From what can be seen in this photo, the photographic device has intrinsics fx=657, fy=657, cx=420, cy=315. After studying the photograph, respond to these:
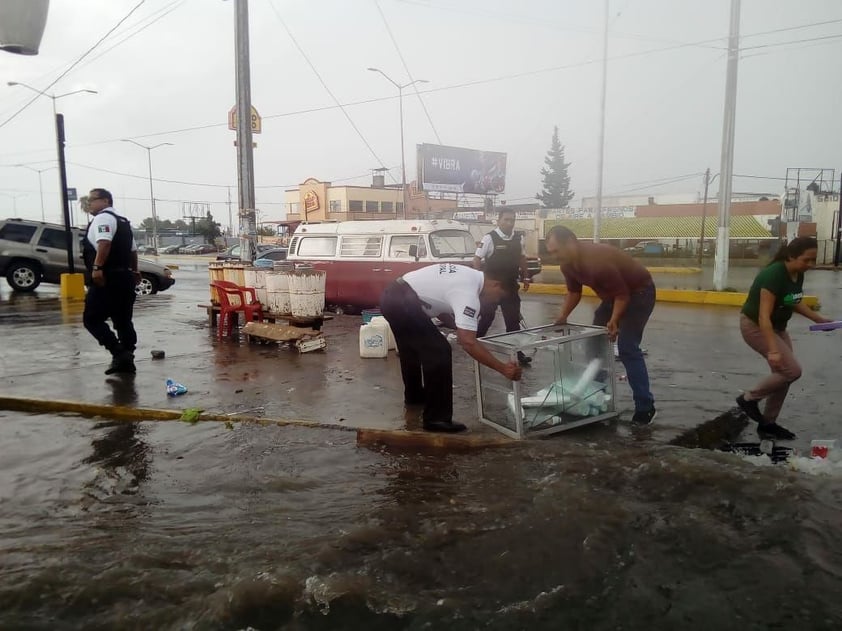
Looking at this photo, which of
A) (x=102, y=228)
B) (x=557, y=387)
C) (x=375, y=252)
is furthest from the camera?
(x=375, y=252)

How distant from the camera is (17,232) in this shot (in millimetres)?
16297

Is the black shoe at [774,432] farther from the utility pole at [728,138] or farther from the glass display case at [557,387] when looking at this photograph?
the utility pole at [728,138]

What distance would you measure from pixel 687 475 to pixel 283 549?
2.53 m

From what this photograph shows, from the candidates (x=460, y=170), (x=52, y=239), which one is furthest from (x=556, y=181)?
(x=52, y=239)

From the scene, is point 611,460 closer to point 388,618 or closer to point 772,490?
point 772,490

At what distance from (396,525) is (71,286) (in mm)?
13733

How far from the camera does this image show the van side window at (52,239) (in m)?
16.5

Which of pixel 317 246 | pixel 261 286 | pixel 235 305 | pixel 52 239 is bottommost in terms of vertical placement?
pixel 235 305

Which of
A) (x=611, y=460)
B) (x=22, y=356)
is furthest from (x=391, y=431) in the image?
(x=22, y=356)

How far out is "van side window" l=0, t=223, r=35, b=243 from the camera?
16.2 m

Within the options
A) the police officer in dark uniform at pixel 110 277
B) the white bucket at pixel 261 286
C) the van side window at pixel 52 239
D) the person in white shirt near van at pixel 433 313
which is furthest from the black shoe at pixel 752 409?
the van side window at pixel 52 239

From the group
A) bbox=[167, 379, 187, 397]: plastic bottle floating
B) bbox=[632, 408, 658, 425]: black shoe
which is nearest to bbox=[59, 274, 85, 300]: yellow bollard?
bbox=[167, 379, 187, 397]: plastic bottle floating

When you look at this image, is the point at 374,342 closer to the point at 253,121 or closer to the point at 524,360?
the point at 524,360

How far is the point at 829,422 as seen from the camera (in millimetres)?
5434
